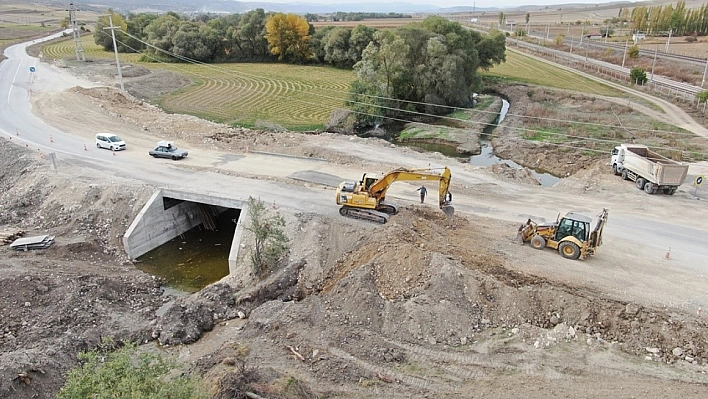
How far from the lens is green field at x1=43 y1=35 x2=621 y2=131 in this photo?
180 ft

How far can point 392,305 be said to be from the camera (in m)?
19.6

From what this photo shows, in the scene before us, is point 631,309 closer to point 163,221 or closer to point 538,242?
point 538,242

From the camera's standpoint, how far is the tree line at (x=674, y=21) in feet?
376

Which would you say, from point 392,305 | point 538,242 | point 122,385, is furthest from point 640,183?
point 122,385

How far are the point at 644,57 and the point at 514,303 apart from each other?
84.3m

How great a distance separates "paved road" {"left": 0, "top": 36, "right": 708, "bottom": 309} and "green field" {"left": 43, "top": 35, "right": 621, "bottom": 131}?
16.0m

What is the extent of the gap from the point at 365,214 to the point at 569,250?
958 cm

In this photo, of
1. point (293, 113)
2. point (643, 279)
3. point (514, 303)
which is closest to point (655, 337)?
point (643, 279)

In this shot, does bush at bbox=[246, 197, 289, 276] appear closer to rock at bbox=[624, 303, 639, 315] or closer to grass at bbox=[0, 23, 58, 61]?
rock at bbox=[624, 303, 639, 315]

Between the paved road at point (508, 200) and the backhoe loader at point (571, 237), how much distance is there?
2.05 ft

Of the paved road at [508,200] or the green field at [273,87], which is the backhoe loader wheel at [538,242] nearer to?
the paved road at [508,200]

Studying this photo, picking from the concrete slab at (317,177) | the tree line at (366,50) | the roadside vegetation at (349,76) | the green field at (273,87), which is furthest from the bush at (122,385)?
the tree line at (366,50)

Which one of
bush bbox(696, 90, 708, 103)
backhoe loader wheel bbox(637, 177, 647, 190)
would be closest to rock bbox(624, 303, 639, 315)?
backhoe loader wheel bbox(637, 177, 647, 190)

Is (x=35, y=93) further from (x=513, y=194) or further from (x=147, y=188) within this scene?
(x=513, y=194)
